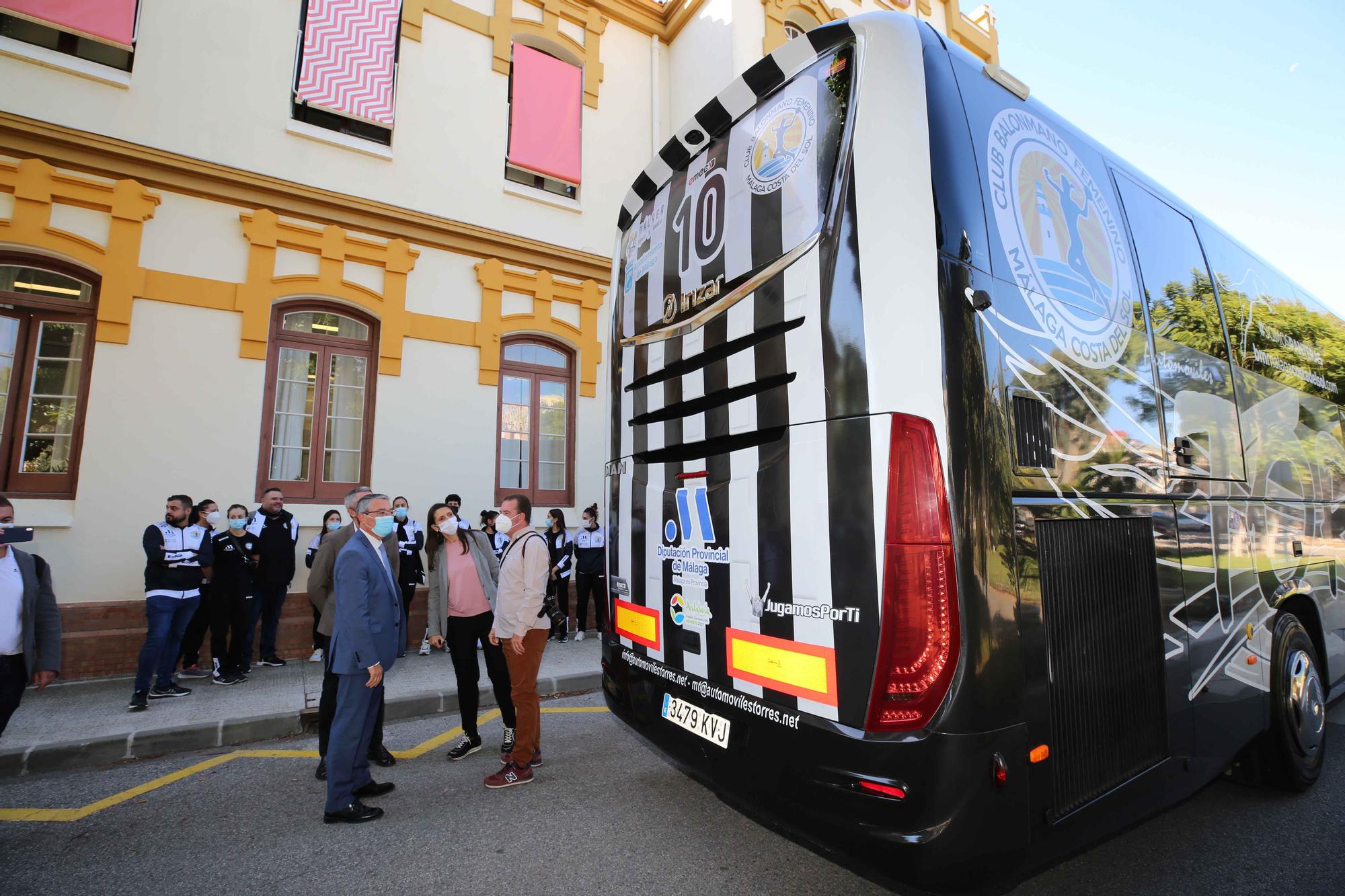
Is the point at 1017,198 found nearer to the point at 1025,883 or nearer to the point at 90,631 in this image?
the point at 1025,883

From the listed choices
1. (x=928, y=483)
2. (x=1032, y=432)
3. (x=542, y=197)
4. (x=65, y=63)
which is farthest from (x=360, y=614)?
(x=65, y=63)

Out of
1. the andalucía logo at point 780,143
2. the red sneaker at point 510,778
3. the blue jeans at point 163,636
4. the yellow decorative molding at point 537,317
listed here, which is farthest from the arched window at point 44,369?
the andalucía logo at point 780,143

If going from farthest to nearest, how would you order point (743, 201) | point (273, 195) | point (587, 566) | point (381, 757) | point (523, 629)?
point (587, 566)
point (273, 195)
point (381, 757)
point (523, 629)
point (743, 201)

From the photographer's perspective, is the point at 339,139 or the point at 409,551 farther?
the point at 339,139

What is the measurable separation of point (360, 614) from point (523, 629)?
0.97 m

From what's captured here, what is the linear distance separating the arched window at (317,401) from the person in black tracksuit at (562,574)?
2631 mm

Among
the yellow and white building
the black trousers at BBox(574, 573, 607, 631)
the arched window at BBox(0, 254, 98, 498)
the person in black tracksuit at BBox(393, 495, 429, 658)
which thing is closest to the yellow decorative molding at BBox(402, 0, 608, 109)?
the yellow and white building

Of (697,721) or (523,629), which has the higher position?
(523,629)

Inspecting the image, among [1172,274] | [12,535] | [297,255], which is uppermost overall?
[297,255]

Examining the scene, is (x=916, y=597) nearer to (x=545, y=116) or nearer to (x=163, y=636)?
(x=163, y=636)

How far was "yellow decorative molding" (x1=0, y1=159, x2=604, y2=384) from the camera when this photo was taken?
720 centimetres

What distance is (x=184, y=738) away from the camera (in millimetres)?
5133

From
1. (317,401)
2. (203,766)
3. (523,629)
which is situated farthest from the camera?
(317,401)

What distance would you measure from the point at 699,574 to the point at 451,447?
6941mm
